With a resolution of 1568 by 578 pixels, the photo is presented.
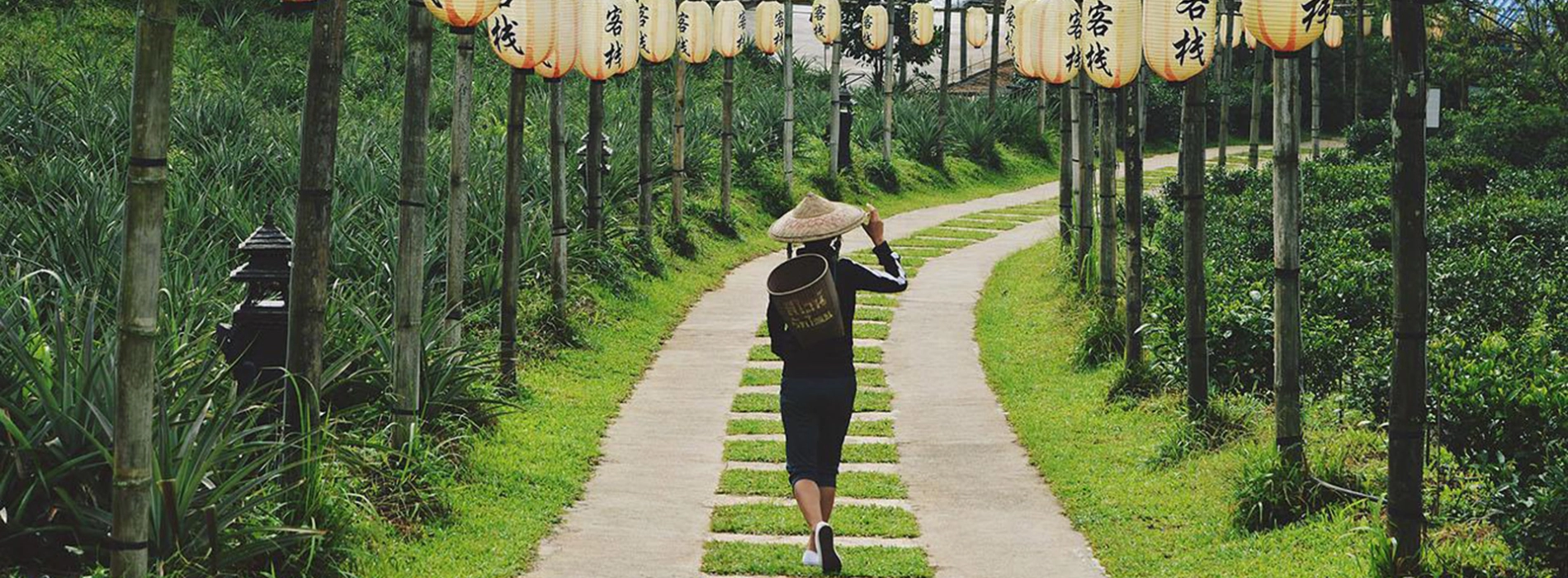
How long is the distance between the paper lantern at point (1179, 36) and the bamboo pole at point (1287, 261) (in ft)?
5.16

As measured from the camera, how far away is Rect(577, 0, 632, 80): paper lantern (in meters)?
13.0

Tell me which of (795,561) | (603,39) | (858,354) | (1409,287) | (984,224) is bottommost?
(795,561)

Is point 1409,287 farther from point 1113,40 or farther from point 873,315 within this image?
point 873,315

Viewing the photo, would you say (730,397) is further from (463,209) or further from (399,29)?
(399,29)

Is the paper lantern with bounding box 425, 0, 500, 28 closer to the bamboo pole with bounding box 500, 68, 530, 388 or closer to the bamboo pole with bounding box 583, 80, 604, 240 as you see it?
the bamboo pole with bounding box 500, 68, 530, 388

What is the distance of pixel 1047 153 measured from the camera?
95.5 feet

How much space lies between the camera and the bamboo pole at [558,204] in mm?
12781

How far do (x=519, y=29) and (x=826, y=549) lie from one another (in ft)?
15.8

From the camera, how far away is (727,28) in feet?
62.8

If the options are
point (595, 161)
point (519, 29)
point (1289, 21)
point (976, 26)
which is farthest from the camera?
point (976, 26)

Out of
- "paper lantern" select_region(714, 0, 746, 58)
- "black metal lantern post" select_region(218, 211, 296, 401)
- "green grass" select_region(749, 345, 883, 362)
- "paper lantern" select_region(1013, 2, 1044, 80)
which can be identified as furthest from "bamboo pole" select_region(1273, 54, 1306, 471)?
"paper lantern" select_region(714, 0, 746, 58)

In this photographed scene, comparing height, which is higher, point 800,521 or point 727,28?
Result: point 727,28

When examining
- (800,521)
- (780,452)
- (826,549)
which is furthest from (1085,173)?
(826,549)

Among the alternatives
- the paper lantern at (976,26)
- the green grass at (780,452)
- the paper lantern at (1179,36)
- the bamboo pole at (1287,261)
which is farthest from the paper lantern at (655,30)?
the paper lantern at (976,26)
